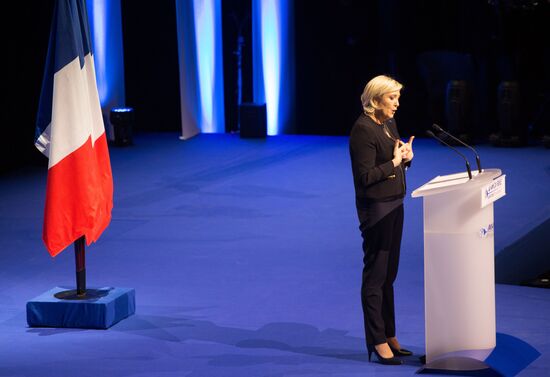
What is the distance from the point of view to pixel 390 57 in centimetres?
1337

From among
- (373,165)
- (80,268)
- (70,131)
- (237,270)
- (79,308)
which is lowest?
(237,270)

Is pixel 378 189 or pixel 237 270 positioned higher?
pixel 378 189

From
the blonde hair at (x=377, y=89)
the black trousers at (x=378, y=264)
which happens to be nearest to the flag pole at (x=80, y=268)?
the black trousers at (x=378, y=264)

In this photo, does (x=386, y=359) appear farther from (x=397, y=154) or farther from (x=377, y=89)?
(x=377, y=89)

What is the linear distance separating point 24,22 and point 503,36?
5755mm

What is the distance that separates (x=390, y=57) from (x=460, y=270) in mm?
8887

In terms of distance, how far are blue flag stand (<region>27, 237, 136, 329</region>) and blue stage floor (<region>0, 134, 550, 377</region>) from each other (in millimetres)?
69

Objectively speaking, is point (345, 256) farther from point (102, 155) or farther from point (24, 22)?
point (24, 22)

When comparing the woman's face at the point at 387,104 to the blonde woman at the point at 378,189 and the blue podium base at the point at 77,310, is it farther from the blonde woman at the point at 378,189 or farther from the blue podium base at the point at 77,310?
the blue podium base at the point at 77,310

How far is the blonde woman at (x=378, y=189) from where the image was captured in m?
4.92

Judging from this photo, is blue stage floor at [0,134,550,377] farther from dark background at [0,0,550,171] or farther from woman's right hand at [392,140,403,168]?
dark background at [0,0,550,171]

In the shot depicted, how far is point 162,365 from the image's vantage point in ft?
17.0

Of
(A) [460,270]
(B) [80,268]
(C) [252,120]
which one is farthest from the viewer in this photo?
(C) [252,120]

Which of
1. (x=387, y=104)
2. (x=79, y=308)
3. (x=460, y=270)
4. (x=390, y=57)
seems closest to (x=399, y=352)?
(x=460, y=270)
